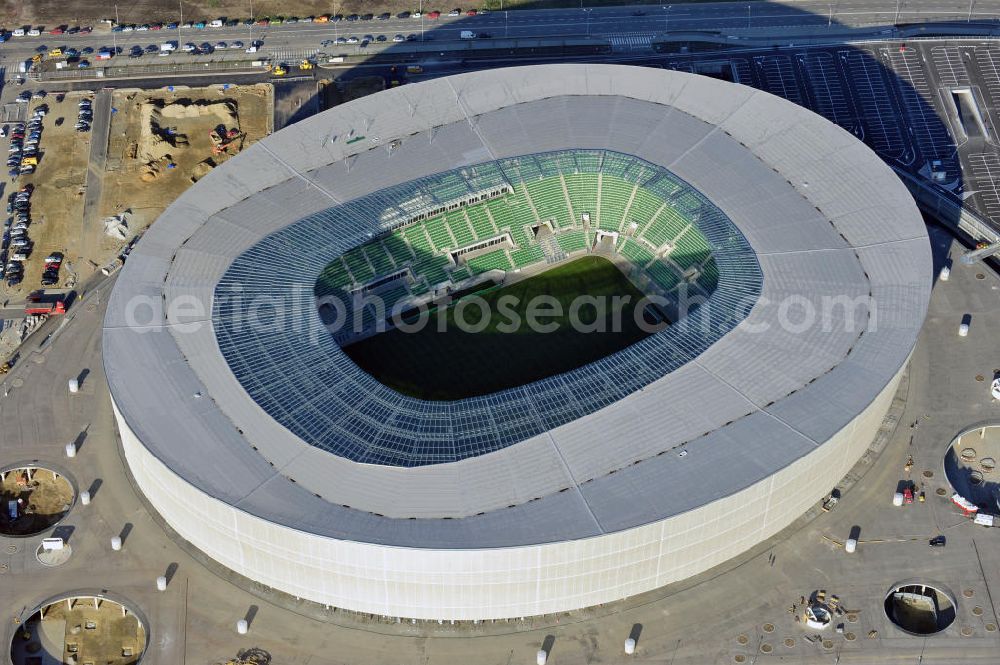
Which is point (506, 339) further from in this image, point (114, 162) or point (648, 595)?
point (114, 162)

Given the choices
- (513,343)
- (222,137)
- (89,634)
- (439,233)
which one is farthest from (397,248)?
(89,634)

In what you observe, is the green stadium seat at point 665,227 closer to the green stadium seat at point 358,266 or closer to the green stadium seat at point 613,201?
the green stadium seat at point 613,201

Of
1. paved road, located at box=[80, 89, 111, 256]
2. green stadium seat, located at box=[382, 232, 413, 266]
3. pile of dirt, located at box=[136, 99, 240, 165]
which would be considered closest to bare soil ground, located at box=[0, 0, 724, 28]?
paved road, located at box=[80, 89, 111, 256]

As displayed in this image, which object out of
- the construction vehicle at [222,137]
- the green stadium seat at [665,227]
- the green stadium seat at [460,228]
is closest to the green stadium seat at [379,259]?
the green stadium seat at [460,228]

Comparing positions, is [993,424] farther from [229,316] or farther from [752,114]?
[229,316]

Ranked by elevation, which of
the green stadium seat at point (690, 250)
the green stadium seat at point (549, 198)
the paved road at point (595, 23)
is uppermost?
the paved road at point (595, 23)

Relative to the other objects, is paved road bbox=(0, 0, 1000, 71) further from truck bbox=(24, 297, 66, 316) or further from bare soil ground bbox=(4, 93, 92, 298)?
truck bbox=(24, 297, 66, 316)
